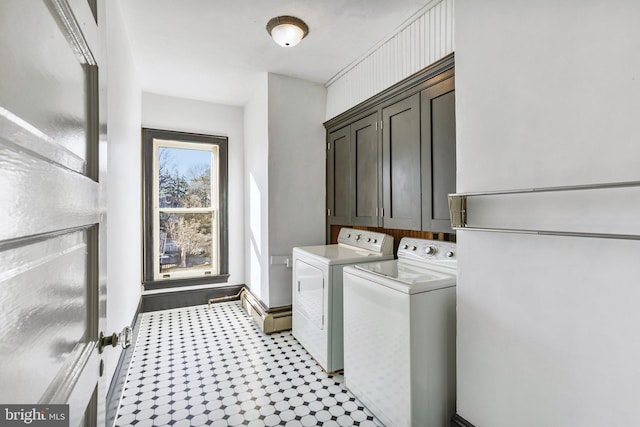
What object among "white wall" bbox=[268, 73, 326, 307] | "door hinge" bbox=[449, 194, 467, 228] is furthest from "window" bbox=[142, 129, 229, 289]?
"door hinge" bbox=[449, 194, 467, 228]

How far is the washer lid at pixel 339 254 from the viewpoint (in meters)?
2.34

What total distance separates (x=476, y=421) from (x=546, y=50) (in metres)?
1.75

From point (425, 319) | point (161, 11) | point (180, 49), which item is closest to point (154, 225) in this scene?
point (180, 49)

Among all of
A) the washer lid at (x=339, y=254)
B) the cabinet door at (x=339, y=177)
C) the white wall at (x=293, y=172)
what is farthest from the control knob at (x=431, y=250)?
the white wall at (x=293, y=172)

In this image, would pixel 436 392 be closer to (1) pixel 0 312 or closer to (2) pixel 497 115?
(2) pixel 497 115

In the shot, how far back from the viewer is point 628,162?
103 cm

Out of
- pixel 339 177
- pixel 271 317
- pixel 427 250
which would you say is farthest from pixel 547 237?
pixel 271 317

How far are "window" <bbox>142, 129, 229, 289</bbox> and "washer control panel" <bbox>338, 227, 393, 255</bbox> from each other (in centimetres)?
173

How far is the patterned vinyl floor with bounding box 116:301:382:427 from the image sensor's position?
1.81 metres

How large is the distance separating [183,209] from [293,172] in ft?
5.26

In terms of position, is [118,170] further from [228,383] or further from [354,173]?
[354,173]

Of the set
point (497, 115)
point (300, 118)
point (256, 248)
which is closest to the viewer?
point (497, 115)

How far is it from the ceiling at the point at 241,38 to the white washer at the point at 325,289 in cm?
163

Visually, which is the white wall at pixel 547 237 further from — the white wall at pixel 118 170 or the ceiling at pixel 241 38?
the white wall at pixel 118 170
